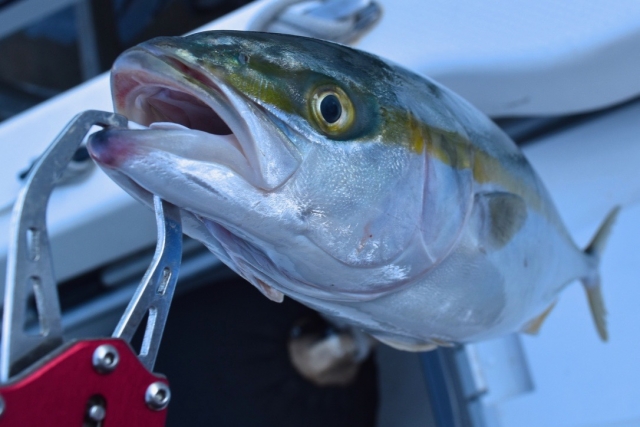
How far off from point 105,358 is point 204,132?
0.23 meters

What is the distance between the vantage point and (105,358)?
50 cm

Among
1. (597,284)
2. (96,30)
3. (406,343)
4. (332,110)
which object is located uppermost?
(96,30)

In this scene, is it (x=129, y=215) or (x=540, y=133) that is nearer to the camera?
(x=129, y=215)

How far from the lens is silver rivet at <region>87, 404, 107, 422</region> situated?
0.48 m

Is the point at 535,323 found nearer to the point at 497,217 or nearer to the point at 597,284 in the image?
the point at 597,284

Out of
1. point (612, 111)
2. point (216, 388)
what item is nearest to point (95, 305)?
point (216, 388)

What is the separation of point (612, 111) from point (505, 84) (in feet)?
1.80

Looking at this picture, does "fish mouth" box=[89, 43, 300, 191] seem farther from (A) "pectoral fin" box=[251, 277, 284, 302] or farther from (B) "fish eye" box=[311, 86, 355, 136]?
(A) "pectoral fin" box=[251, 277, 284, 302]

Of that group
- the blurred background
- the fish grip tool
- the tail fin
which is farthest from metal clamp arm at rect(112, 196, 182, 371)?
the blurred background

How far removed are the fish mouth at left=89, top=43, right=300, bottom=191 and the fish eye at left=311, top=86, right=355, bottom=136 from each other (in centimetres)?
5

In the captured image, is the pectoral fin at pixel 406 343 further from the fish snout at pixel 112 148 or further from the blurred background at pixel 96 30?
the blurred background at pixel 96 30

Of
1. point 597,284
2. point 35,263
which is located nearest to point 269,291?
point 35,263

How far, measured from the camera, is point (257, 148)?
1.60ft

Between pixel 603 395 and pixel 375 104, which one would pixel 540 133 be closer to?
pixel 603 395
